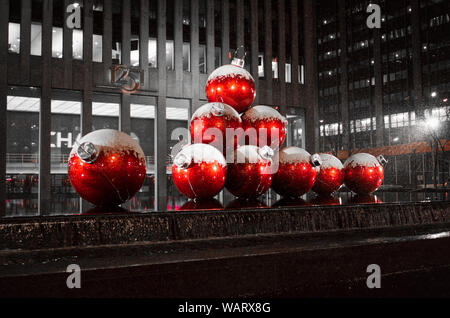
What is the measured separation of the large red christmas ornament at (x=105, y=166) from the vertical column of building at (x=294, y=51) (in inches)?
849

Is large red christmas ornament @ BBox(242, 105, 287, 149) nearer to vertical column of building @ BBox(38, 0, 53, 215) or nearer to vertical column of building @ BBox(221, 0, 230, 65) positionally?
vertical column of building @ BBox(38, 0, 53, 215)

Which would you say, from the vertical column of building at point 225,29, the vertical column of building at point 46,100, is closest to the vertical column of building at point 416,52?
the vertical column of building at point 225,29

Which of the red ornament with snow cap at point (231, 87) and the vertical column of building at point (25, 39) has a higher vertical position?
the vertical column of building at point (25, 39)

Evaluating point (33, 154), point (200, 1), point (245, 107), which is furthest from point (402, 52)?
point (245, 107)

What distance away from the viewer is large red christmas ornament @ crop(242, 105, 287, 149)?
3023mm

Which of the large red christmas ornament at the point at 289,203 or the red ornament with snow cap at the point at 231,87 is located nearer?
the large red christmas ornament at the point at 289,203

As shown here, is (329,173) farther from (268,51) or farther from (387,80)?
Result: (387,80)

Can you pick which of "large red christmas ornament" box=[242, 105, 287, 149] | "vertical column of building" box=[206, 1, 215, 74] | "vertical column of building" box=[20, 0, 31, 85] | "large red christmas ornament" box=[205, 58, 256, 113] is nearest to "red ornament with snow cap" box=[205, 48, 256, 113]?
"large red christmas ornament" box=[205, 58, 256, 113]

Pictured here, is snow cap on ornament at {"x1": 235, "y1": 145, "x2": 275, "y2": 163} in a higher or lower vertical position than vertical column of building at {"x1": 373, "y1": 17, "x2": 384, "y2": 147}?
lower

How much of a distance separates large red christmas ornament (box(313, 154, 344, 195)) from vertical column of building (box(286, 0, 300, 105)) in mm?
20213

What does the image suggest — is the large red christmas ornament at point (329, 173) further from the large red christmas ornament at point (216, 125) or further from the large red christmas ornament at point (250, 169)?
the large red christmas ornament at point (216, 125)

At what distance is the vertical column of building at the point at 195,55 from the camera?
20.3 m
